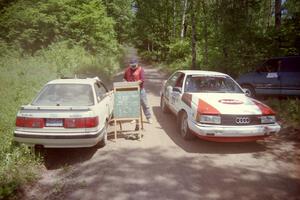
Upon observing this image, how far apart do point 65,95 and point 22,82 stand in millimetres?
5899

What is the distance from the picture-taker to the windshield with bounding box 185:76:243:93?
827 centimetres

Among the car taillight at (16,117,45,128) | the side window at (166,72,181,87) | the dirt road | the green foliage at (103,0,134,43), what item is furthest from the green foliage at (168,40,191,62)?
the car taillight at (16,117,45,128)

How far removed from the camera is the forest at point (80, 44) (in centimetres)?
805

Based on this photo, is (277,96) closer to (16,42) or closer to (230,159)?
(230,159)

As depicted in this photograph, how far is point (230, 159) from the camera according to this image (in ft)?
21.3

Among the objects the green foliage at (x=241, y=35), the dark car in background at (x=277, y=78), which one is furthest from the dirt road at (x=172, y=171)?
the green foliage at (x=241, y=35)

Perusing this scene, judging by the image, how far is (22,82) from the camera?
38.6ft

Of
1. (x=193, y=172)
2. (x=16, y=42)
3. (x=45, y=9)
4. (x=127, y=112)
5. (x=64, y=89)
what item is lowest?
(x=193, y=172)

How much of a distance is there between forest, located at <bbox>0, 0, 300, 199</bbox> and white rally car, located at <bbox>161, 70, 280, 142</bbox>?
2.34 metres

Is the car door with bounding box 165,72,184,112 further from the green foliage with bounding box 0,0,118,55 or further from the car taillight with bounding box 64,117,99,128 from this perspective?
the green foliage with bounding box 0,0,118,55

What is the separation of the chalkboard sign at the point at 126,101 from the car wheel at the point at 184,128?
4.00 feet

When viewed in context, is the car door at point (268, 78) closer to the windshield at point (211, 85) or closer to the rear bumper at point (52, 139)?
the windshield at point (211, 85)

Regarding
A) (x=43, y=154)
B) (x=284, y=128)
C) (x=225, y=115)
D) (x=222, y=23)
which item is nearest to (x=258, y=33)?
(x=222, y=23)

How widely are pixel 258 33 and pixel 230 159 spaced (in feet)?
32.1
